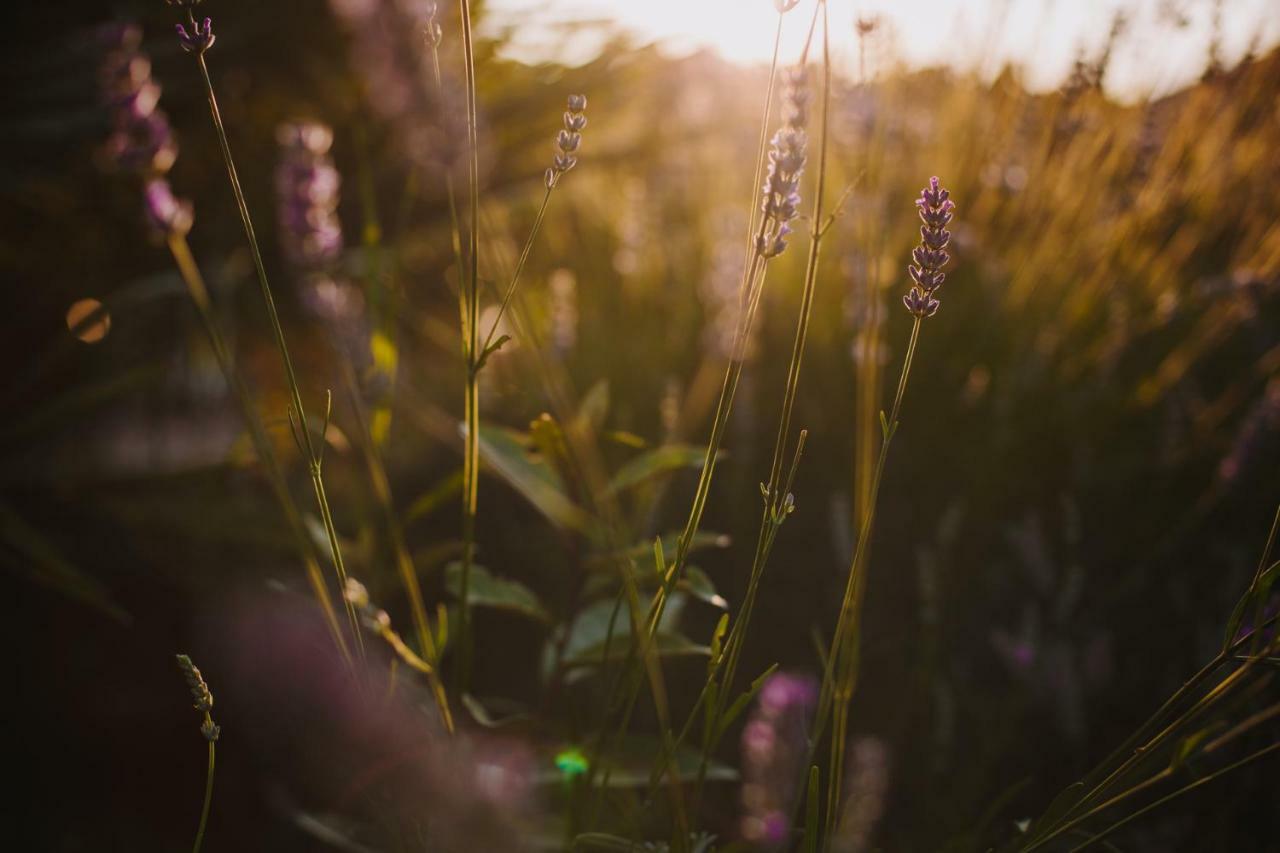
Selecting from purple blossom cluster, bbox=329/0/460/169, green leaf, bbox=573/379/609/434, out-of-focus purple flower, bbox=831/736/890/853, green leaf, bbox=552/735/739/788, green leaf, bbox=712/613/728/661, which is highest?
purple blossom cluster, bbox=329/0/460/169

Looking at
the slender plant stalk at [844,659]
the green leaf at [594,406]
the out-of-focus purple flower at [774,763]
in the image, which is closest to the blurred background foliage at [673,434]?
the green leaf at [594,406]

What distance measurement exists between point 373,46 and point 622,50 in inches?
18.5

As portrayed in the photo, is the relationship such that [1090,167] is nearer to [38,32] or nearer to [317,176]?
[317,176]

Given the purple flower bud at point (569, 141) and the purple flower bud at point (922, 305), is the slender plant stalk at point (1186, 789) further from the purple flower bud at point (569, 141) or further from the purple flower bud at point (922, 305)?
the purple flower bud at point (569, 141)

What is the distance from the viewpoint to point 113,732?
1.14 m

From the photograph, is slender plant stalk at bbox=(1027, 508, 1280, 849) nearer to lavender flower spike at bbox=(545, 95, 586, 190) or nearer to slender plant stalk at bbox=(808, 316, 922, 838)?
slender plant stalk at bbox=(808, 316, 922, 838)

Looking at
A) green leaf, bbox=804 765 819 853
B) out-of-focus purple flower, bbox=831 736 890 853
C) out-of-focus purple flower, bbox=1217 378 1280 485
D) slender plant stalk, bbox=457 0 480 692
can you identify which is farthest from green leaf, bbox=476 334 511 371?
out-of-focus purple flower, bbox=1217 378 1280 485

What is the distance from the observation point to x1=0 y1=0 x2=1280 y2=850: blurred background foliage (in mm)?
905

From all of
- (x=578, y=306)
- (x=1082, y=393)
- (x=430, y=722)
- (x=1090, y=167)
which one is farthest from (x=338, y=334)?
(x=1090, y=167)

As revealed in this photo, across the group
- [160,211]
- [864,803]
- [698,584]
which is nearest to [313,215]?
[160,211]

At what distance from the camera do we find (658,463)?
2.52 feet

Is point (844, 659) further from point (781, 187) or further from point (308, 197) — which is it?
point (308, 197)

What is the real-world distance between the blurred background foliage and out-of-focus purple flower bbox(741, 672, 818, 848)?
0.11 meters

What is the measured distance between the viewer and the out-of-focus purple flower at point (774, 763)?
80 centimetres
